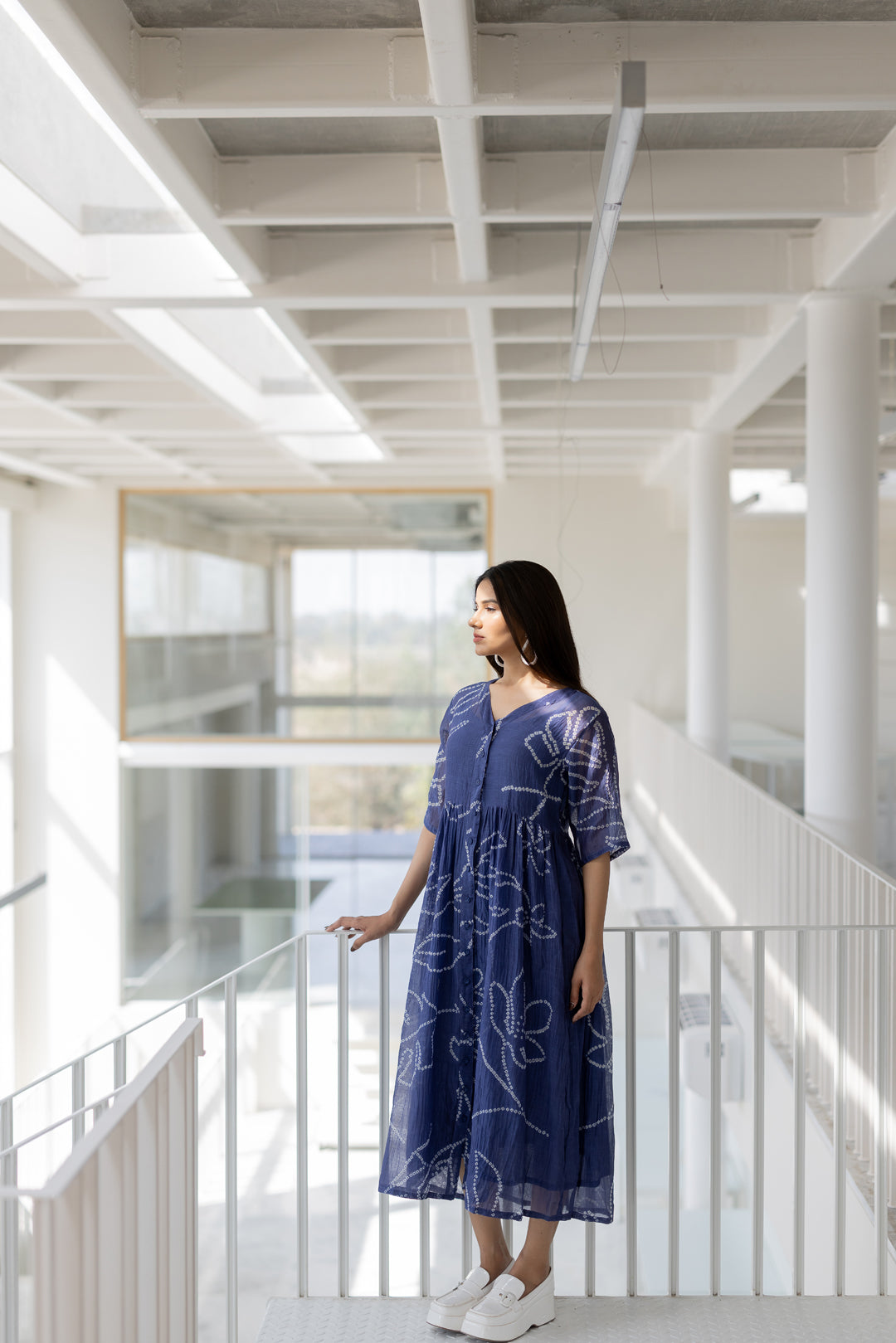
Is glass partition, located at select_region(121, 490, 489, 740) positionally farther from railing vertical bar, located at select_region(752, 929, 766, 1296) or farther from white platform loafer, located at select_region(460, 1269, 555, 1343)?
white platform loafer, located at select_region(460, 1269, 555, 1343)

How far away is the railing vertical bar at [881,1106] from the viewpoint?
2395mm

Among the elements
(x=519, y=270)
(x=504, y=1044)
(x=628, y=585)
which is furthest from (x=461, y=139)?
(x=628, y=585)

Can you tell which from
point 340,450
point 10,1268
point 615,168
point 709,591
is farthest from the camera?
point 340,450

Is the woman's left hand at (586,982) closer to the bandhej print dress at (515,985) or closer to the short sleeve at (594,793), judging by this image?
the bandhej print dress at (515,985)

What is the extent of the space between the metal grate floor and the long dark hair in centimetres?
124

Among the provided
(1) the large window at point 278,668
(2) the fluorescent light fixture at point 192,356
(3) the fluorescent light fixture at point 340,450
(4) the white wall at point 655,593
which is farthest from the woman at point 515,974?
(1) the large window at point 278,668

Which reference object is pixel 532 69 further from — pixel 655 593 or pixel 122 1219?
pixel 655 593

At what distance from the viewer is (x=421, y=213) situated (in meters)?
3.67

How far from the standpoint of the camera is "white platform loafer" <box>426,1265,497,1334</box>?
217 cm

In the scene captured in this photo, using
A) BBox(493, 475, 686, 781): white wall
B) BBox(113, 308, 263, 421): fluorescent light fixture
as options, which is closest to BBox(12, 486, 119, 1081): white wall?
BBox(493, 475, 686, 781): white wall

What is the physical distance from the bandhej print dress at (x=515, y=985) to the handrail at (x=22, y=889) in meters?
9.03

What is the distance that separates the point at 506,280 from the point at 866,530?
5.53 ft

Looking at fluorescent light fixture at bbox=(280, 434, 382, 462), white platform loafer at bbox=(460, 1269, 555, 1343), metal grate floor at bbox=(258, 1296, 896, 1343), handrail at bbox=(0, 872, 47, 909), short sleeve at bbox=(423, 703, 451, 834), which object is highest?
fluorescent light fixture at bbox=(280, 434, 382, 462)

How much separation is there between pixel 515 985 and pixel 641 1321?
76 centimetres
